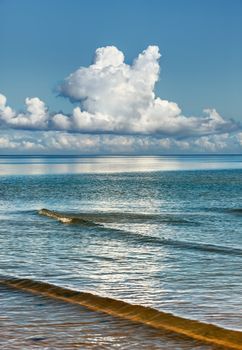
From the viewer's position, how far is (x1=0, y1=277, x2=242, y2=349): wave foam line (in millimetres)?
12891

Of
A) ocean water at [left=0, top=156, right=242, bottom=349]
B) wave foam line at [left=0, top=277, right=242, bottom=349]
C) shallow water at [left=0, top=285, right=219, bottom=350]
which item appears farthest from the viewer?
ocean water at [left=0, top=156, right=242, bottom=349]

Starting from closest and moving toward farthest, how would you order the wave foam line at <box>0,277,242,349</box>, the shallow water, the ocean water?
the shallow water
the wave foam line at <box>0,277,242,349</box>
the ocean water

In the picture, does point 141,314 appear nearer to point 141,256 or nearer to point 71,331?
point 71,331

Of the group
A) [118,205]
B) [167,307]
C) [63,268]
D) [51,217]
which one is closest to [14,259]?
[63,268]

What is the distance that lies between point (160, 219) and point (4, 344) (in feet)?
102

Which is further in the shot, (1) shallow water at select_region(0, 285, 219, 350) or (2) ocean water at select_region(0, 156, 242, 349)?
(2) ocean water at select_region(0, 156, 242, 349)

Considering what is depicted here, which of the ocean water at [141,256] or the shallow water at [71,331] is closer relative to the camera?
the shallow water at [71,331]

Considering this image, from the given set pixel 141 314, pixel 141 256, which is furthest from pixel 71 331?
pixel 141 256

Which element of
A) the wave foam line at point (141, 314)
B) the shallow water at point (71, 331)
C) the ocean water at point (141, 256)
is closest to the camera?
the shallow water at point (71, 331)

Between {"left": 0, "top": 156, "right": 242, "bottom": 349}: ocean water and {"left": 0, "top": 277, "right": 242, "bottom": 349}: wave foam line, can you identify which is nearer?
{"left": 0, "top": 277, "right": 242, "bottom": 349}: wave foam line

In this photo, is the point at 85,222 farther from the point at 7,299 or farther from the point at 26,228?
the point at 7,299

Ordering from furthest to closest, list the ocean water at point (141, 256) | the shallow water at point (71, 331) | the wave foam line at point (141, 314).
A: the ocean water at point (141, 256) < the wave foam line at point (141, 314) < the shallow water at point (71, 331)

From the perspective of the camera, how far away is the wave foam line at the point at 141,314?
1289 centimetres

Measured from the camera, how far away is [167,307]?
15.8 meters
